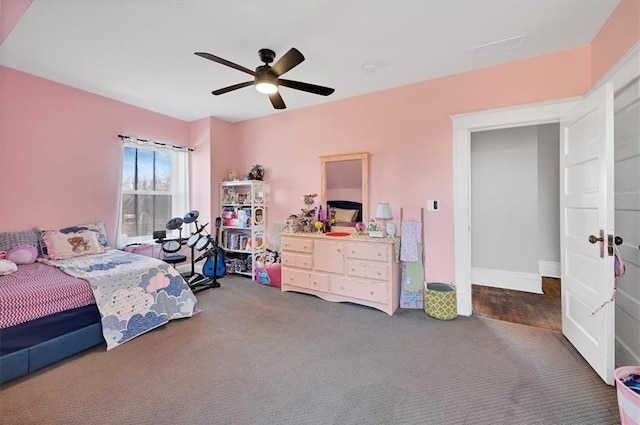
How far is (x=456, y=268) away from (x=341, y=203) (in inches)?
62.9

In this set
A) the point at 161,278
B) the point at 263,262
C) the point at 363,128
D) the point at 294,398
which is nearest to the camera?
the point at 294,398

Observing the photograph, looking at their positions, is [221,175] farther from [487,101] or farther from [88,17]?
[487,101]

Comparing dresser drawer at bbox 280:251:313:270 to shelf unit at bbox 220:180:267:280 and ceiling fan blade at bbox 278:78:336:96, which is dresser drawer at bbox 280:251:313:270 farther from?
ceiling fan blade at bbox 278:78:336:96

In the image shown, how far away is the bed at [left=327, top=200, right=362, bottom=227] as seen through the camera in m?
3.58

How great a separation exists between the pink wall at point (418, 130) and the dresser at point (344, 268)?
0.59 m

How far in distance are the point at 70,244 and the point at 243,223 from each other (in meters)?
2.05

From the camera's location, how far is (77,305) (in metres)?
2.17

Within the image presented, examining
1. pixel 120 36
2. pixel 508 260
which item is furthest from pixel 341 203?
pixel 120 36

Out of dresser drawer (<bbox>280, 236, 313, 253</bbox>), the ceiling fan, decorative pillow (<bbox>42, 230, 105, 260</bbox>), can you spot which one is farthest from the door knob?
decorative pillow (<bbox>42, 230, 105, 260</bbox>)

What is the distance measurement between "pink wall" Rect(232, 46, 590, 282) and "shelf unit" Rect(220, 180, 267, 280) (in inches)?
20.9

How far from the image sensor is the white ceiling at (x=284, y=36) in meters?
1.98

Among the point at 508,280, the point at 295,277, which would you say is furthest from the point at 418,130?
the point at 508,280

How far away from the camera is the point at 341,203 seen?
12.1ft

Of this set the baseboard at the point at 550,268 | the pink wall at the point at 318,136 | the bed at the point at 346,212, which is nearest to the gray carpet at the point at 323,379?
the pink wall at the point at 318,136
